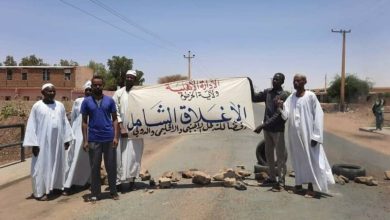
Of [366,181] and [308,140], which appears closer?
[308,140]

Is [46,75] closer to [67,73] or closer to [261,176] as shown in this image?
[67,73]

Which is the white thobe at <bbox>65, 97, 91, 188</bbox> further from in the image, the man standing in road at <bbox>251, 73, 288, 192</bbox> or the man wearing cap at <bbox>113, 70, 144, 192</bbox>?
the man standing in road at <bbox>251, 73, 288, 192</bbox>

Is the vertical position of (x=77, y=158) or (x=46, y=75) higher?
(x=46, y=75)

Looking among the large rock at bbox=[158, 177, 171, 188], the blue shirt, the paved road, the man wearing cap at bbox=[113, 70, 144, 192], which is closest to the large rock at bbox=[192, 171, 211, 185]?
the paved road

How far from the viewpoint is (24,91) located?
6269cm

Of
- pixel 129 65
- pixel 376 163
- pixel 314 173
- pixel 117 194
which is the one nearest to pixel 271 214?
pixel 314 173

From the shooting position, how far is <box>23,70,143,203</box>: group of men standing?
7307mm

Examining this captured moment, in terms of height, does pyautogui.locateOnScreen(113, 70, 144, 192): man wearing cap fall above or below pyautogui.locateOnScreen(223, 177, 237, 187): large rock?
above

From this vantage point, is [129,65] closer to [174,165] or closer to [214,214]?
[174,165]

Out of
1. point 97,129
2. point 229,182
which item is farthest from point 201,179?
point 97,129

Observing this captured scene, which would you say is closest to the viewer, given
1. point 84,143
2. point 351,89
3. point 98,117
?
point 98,117

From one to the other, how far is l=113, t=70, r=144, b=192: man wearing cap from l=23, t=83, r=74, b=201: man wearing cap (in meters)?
0.92

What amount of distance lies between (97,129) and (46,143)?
40.1 inches

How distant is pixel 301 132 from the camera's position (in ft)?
24.9
